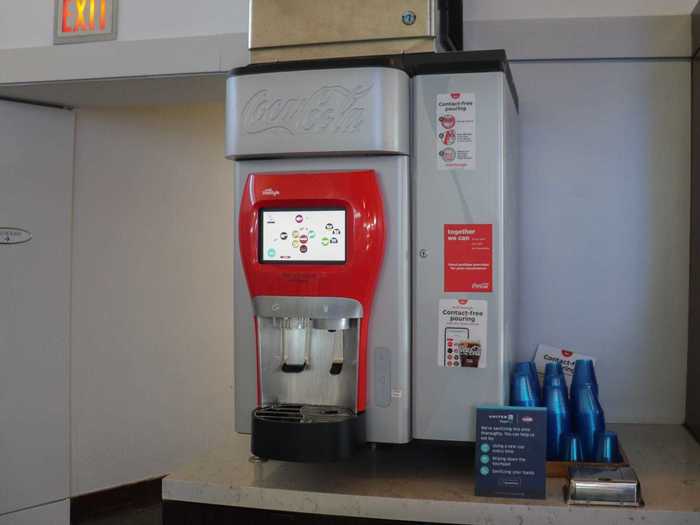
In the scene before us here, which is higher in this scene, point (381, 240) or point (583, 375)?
point (381, 240)

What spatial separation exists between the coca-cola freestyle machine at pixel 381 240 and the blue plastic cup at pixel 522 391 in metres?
0.15

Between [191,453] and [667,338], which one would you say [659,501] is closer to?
[667,338]

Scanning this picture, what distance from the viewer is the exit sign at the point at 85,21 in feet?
9.48

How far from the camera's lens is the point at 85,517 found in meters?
3.88

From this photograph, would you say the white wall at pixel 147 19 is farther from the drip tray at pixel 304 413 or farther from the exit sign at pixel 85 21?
the drip tray at pixel 304 413

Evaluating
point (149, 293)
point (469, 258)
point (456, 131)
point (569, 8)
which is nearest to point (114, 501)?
point (149, 293)

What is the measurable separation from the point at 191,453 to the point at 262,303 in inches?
116

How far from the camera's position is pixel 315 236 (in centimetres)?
176

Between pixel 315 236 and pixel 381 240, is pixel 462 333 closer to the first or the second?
pixel 381 240

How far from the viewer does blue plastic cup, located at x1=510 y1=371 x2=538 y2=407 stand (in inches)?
73.9

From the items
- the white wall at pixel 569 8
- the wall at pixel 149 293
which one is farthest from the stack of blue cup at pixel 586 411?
the wall at pixel 149 293

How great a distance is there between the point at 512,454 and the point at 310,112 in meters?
0.92

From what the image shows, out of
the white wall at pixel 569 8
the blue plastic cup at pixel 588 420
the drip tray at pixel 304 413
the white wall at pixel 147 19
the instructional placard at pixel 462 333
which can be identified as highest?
the white wall at pixel 147 19

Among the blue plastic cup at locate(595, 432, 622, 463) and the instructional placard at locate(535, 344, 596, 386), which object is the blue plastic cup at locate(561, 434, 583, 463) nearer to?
the blue plastic cup at locate(595, 432, 622, 463)
